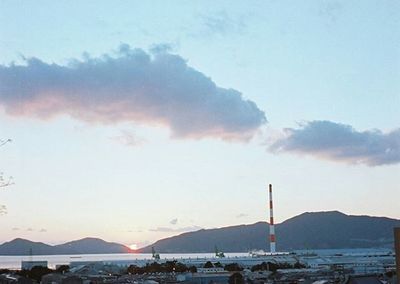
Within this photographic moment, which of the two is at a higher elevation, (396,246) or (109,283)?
(396,246)

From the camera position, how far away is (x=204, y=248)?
595ft

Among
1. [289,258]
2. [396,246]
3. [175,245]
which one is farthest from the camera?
[175,245]

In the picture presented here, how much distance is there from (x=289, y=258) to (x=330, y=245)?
8738cm

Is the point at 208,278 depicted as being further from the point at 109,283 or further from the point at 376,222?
the point at 376,222

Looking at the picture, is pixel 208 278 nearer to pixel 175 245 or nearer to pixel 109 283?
pixel 109 283

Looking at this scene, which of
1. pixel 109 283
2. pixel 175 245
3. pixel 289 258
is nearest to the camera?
pixel 109 283

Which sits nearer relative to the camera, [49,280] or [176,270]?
[49,280]

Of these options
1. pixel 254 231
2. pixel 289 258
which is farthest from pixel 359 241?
pixel 289 258

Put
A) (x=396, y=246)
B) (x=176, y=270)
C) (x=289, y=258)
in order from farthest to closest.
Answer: (x=289, y=258), (x=176, y=270), (x=396, y=246)

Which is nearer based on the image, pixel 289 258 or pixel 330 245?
pixel 289 258

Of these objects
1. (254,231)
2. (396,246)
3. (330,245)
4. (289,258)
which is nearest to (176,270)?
(289,258)

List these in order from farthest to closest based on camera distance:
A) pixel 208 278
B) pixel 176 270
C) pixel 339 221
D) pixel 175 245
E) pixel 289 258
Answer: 1. pixel 175 245
2. pixel 339 221
3. pixel 289 258
4. pixel 176 270
5. pixel 208 278

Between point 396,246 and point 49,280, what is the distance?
29.5 meters

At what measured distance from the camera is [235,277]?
30.0 metres
